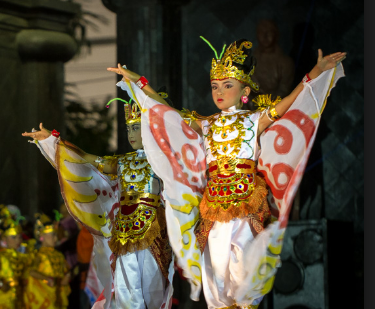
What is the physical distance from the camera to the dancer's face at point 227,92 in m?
4.48

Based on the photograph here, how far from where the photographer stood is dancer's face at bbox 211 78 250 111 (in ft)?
14.7

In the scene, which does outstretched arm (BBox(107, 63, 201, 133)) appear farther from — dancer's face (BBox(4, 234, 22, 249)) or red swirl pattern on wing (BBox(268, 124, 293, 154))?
dancer's face (BBox(4, 234, 22, 249))

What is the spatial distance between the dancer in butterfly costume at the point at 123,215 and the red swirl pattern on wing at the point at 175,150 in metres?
0.40

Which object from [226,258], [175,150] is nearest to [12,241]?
[175,150]

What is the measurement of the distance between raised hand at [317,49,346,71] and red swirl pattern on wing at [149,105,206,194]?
99 cm

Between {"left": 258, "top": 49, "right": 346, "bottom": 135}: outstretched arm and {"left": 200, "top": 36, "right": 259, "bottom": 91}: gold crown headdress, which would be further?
{"left": 200, "top": 36, "right": 259, "bottom": 91}: gold crown headdress

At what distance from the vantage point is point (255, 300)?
4262mm

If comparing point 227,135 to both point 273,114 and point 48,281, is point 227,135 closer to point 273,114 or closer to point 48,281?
point 273,114

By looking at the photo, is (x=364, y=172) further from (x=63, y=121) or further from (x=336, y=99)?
(x=63, y=121)

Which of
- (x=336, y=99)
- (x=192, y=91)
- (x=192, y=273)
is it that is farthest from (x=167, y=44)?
(x=192, y=273)

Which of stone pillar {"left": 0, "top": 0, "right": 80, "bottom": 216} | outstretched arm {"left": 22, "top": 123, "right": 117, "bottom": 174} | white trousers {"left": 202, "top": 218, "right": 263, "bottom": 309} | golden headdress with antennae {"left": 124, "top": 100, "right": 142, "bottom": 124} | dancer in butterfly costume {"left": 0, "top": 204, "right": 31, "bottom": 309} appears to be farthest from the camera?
stone pillar {"left": 0, "top": 0, "right": 80, "bottom": 216}

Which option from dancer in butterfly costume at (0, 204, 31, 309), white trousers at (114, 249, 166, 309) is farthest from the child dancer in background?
white trousers at (114, 249, 166, 309)

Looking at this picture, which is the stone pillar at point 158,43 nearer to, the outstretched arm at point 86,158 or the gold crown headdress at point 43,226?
the gold crown headdress at point 43,226

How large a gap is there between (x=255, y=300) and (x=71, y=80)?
5.39m
